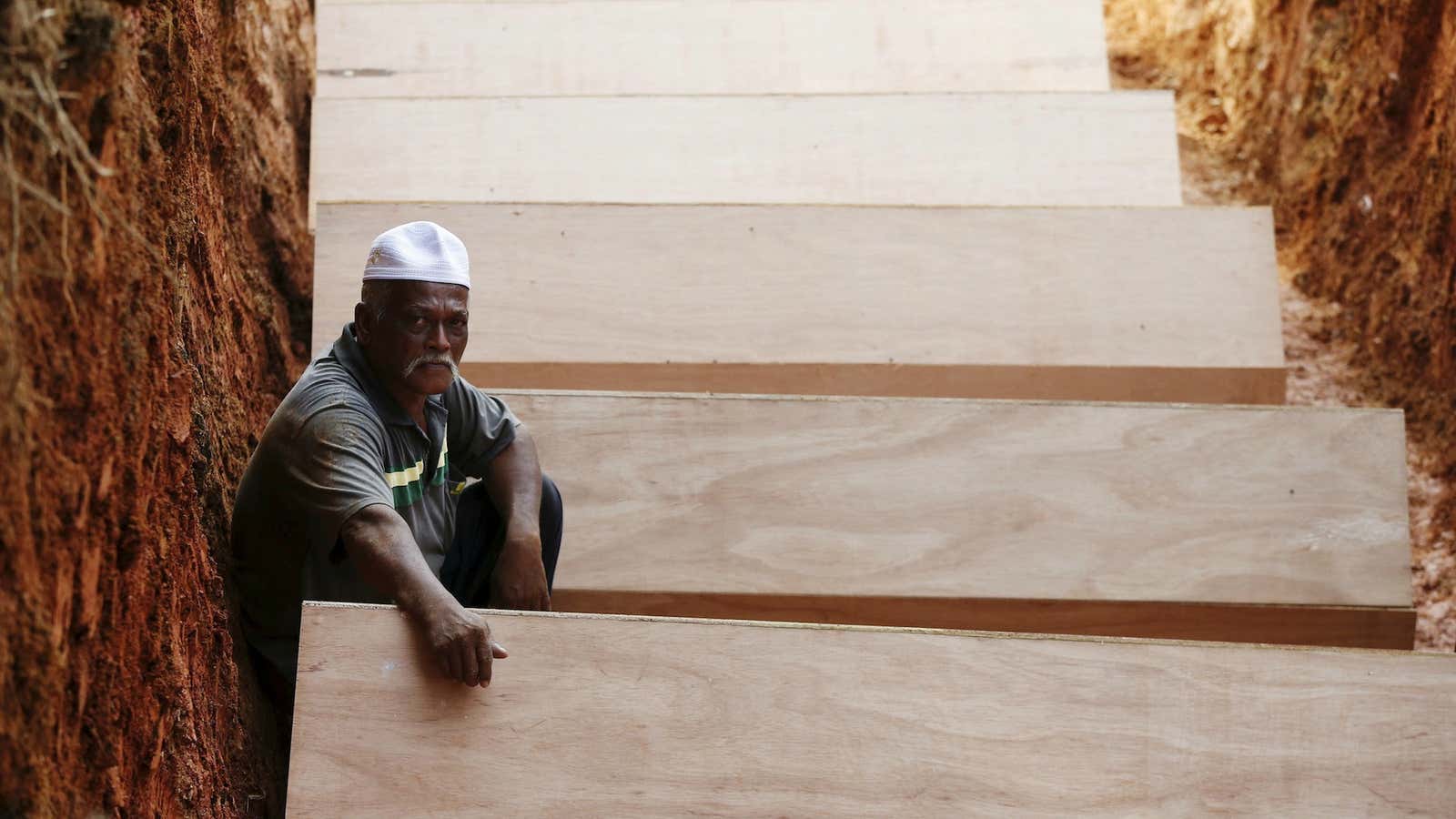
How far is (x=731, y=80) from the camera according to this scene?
322 cm

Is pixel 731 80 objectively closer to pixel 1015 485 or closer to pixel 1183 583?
pixel 1015 485

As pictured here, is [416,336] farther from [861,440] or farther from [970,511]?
[970,511]

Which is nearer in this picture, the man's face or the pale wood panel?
the man's face

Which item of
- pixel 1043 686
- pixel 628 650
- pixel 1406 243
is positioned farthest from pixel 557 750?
pixel 1406 243

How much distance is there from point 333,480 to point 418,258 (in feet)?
1.09

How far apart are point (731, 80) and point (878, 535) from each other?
1.45 meters

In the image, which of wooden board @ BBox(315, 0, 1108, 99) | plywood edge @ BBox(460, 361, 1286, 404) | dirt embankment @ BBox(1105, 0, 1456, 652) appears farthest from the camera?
wooden board @ BBox(315, 0, 1108, 99)

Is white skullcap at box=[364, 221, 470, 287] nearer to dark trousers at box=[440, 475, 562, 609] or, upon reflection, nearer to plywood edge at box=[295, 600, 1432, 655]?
dark trousers at box=[440, 475, 562, 609]

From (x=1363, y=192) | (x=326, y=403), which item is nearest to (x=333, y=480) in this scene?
A: (x=326, y=403)

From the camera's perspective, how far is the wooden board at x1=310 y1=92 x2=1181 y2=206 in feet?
9.27

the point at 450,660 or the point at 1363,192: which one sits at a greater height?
the point at 1363,192

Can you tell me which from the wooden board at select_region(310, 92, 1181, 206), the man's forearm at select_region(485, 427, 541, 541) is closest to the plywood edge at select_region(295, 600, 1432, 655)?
the man's forearm at select_region(485, 427, 541, 541)

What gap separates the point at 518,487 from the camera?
1.93 m

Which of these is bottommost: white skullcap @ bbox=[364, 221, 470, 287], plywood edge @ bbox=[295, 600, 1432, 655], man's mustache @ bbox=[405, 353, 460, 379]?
plywood edge @ bbox=[295, 600, 1432, 655]
